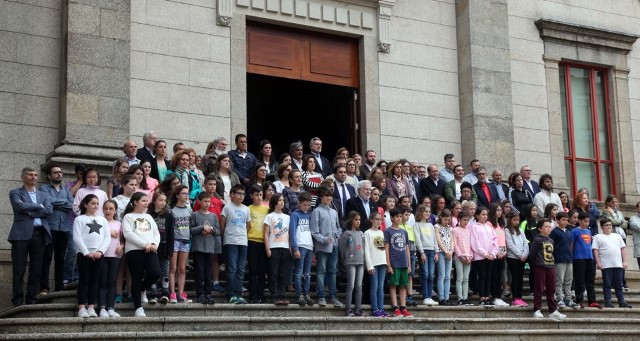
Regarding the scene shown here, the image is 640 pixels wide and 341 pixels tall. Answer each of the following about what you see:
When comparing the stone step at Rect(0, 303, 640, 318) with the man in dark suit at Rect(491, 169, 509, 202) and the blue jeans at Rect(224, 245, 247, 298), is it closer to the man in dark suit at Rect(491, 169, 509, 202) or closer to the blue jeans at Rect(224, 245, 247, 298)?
the blue jeans at Rect(224, 245, 247, 298)

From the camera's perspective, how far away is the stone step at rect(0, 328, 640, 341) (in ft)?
38.3

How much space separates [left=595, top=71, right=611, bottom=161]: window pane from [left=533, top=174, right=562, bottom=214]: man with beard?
4.93 meters

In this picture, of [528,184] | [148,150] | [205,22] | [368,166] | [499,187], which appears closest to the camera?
[148,150]

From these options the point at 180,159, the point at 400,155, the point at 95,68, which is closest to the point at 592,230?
the point at 400,155

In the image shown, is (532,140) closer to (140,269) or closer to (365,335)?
(365,335)

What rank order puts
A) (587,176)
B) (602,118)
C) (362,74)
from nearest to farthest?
1. (362,74)
2. (587,176)
3. (602,118)

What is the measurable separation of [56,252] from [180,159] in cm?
226

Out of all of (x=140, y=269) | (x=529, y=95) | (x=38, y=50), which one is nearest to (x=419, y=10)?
(x=529, y=95)

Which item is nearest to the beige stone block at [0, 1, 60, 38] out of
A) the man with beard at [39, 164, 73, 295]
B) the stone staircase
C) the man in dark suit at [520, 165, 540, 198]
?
the man with beard at [39, 164, 73, 295]

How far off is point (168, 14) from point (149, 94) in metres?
1.58

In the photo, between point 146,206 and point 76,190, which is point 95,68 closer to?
point 76,190

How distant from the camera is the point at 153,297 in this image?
43.6 feet

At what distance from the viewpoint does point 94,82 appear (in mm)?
16391

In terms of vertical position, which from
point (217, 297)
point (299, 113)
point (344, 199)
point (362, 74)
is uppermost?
point (299, 113)
